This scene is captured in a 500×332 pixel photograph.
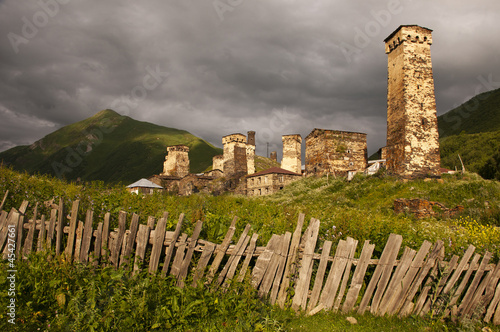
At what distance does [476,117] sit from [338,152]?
86.2 metres

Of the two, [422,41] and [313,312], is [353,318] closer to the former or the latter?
[313,312]

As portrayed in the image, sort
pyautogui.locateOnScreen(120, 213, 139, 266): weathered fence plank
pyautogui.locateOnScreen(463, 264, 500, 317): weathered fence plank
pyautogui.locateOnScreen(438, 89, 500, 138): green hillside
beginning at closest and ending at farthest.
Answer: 1. pyautogui.locateOnScreen(120, 213, 139, 266): weathered fence plank
2. pyautogui.locateOnScreen(463, 264, 500, 317): weathered fence plank
3. pyautogui.locateOnScreen(438, 89, 500, 138): green hillside

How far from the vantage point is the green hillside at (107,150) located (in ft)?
348

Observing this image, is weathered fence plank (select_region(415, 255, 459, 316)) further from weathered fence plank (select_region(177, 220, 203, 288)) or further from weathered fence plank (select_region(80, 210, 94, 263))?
weathered fence plank (select_region(80, 210, 94, 263))

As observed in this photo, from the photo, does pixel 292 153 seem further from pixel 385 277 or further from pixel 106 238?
pixel 106 238

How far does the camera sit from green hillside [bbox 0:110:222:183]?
106m

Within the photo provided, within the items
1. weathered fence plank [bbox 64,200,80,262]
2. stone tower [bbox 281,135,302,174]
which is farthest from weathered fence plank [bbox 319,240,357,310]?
stone tower [bbox 281,135,302,174]

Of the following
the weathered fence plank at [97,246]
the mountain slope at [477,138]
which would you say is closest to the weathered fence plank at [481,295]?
the weathered fence plank at [97,246]

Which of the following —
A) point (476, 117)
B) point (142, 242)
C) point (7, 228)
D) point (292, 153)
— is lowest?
point (142, 242)

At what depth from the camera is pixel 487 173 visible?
140ft

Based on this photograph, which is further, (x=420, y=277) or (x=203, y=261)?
(x=420, y=277)

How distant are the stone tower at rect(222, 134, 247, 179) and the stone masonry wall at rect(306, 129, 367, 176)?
13.8 meters

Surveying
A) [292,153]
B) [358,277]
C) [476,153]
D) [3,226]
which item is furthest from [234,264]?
[476,153]

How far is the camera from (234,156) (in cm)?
4153
